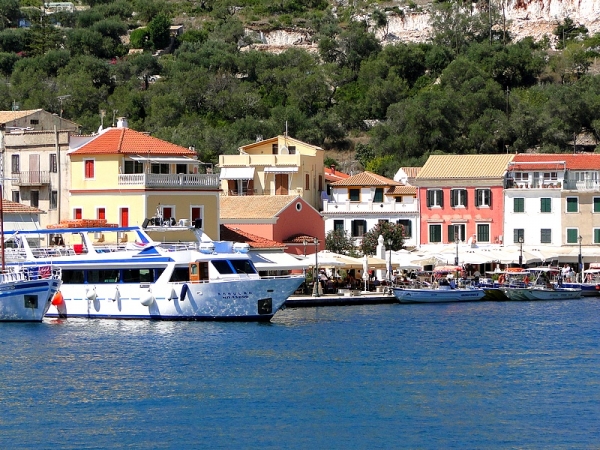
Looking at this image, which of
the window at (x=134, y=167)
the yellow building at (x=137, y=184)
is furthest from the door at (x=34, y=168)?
the window at (x=134, y=167)

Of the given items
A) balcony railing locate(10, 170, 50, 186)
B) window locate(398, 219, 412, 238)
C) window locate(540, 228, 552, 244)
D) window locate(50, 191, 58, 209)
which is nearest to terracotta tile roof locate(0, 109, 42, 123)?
balcony railing locate(10, 170, 50, 186)

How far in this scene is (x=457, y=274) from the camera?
7312 cm

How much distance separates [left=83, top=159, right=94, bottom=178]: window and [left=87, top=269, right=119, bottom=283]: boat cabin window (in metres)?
10.8

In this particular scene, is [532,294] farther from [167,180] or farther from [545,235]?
[167,180]

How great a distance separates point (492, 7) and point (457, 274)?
241ft

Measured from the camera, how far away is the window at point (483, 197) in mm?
81238

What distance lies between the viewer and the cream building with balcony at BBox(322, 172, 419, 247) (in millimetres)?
83062

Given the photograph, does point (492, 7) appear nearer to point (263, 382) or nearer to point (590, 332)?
point (590, 332)

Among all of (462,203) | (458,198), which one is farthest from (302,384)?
(458,198)

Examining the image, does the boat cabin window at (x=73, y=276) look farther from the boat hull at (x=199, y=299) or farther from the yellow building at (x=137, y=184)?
the yellow building at (x=137, y=184)

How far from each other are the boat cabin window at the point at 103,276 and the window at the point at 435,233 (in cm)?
3082

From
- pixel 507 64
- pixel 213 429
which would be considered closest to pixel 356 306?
pixel 213 429

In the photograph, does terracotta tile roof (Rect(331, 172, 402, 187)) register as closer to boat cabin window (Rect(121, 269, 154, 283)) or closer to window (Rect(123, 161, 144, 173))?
window (Rect(123, 161, 144, 173))

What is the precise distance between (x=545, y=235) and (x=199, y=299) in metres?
31.8
